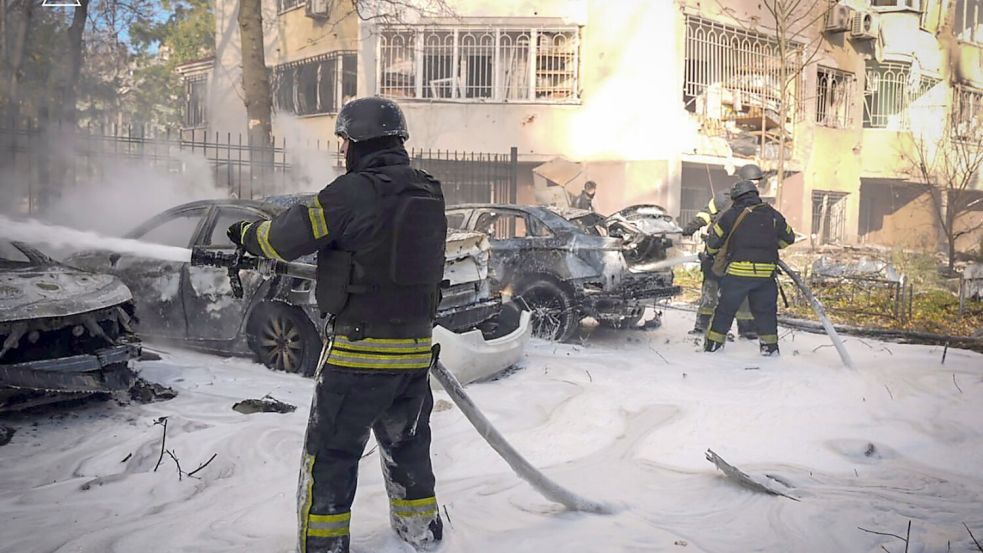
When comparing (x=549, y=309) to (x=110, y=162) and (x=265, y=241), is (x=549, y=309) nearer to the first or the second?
(x=265, y=241)

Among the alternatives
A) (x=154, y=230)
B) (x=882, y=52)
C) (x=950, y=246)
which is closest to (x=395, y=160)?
(x=154, y=230)

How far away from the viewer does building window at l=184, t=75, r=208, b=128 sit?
20.3 metres

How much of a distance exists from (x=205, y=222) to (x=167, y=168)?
491 centimetres

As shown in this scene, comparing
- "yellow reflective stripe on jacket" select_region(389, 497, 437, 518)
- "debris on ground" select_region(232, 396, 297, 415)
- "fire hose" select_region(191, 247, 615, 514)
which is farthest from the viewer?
"debris on ground" select_region(232, 396, 297, 415)

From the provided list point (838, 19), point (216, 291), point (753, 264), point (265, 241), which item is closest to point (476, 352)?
point (216, 291)

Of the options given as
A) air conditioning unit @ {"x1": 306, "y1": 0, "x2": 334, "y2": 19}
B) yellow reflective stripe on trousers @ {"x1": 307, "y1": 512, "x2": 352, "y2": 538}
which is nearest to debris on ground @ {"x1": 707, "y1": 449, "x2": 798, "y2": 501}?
yellow reflective stripe on trousers @ {"x1": 307, "y1": 512, "x2": 352, "y2": 538}

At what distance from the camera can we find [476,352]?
5699 mm

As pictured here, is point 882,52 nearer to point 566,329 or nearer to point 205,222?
point 566,329

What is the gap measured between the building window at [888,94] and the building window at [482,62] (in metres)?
7.90

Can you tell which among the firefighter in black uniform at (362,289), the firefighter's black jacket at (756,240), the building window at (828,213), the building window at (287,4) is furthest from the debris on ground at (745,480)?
the building window at (287,4)

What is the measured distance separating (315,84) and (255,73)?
5388mm

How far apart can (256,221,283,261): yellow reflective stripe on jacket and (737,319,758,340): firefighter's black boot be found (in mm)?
6545

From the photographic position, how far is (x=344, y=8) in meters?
16.4

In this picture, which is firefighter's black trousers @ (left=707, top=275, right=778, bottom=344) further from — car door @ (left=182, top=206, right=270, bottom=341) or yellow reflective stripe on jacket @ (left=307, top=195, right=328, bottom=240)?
yellow reflective stripe on jacket @ (left=307, top=195, right=328, bottom=240)
